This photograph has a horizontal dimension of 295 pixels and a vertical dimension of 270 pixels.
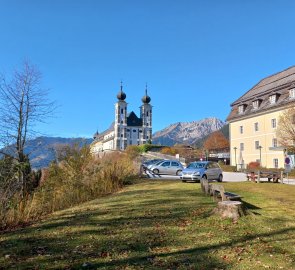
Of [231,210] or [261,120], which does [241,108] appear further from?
[231,210]

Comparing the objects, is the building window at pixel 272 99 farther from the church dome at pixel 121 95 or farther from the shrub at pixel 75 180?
the church dome at pixel 121 95

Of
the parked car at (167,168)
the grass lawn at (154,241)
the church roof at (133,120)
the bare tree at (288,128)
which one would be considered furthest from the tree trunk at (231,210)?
the church roof at (133,120)

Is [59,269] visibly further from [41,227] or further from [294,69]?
[294,69]

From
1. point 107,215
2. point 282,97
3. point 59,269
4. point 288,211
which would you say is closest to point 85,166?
point 107,215

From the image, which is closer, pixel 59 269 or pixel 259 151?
pixel 59 269

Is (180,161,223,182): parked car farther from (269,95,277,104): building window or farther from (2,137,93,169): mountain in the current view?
(269,95,277,104): building window

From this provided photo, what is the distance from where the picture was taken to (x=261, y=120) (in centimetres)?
5191

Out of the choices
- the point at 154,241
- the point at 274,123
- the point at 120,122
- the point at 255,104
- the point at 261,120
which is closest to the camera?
the point at 154,241

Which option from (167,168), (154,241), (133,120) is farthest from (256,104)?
(133,120)

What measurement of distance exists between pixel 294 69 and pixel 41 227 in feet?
165

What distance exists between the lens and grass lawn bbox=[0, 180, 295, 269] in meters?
5.37

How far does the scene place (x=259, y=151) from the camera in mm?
52375

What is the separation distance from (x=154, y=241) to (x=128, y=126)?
128751 mm

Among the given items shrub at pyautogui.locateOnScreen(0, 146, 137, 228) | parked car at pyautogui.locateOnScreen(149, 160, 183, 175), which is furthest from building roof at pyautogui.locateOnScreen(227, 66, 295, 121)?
shrub at pyautogui.locateOnScreen(0, 146, 137, 228)
